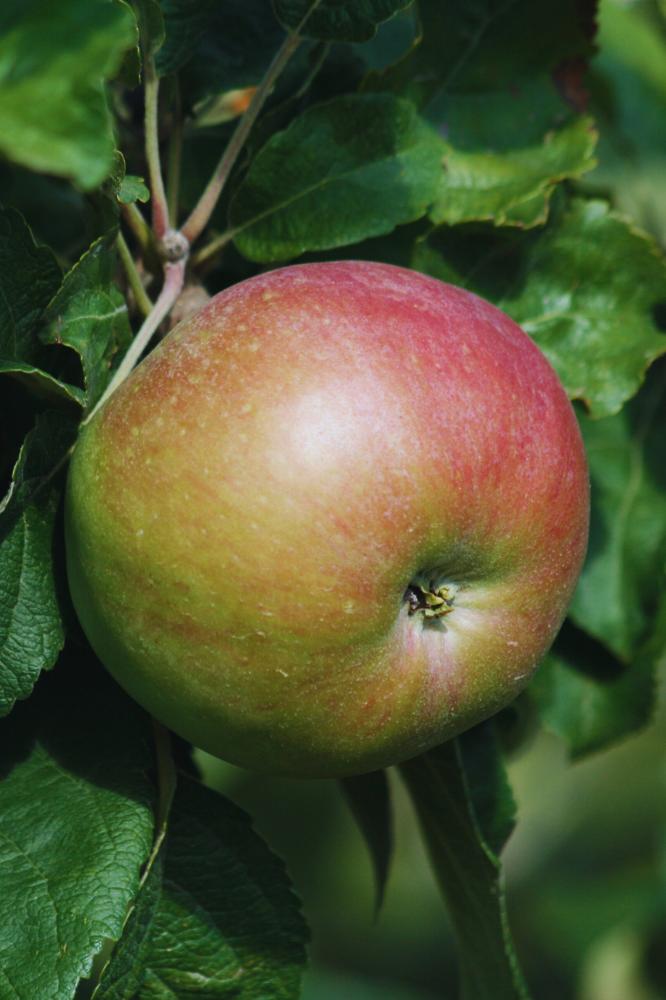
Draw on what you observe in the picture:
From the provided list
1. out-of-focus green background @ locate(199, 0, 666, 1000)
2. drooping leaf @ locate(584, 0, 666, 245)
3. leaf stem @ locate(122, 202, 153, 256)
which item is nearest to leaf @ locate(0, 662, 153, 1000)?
leaf stem @ locate(122, 202, 153, 256)

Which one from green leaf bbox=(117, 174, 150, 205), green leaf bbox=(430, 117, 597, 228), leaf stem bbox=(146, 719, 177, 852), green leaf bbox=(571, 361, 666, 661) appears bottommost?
green leaf bbox=(571, 361, 666, 661)

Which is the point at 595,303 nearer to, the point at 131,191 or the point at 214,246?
the point at 214,246

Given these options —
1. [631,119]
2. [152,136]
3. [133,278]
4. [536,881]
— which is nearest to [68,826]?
[133,278]

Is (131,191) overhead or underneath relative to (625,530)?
overhead

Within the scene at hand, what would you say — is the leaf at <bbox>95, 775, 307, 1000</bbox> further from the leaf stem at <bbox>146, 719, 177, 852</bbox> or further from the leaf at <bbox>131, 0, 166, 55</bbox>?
the leaf at <bbox>131, 0, 166, 55</bbox>

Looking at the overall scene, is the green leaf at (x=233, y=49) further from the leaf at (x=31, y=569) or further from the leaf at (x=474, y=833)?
the leaf at (x=474, y=833)
